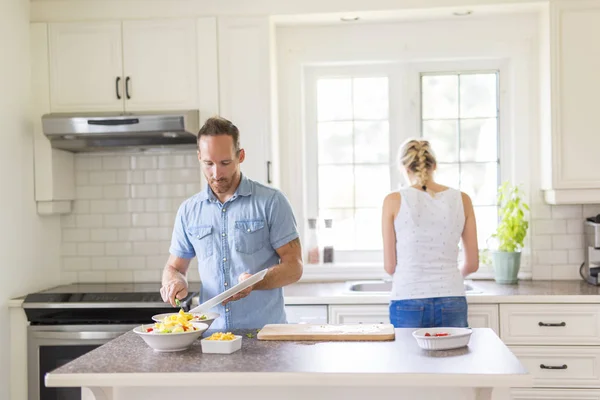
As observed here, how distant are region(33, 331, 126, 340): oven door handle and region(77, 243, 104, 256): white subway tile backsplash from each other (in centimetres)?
74

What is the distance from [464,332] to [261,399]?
66cm

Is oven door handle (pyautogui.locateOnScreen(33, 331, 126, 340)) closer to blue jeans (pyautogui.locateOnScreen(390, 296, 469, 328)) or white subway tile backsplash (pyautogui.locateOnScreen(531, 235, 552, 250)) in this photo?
blue jeans (pyautogui.locateOnScreen(390, 296, 469, 328))

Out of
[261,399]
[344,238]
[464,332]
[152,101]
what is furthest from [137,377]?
[344,238]

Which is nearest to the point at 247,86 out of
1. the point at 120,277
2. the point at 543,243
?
the point at 120,277

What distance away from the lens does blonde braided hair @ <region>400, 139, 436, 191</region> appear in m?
3.26

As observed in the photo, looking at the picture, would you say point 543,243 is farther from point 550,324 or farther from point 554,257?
point 550,324

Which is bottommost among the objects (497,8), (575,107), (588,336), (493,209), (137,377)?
(588,336)

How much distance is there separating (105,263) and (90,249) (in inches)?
4.9

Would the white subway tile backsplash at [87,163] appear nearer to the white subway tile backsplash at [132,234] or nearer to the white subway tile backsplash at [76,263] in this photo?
the white subway tile backsplash at [132,234]

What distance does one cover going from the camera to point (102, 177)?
4.38 meters

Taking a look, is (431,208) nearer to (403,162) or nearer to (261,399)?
(403,162)

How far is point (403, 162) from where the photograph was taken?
331 cm

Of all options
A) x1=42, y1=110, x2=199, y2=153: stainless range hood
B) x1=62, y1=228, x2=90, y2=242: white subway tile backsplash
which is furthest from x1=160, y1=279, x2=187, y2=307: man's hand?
x1=62, y1=228, x2=90, y2=242: white subway tile backsplash

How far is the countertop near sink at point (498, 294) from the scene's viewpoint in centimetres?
356
